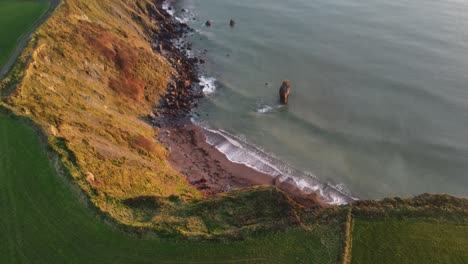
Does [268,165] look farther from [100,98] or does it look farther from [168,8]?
[168,8]

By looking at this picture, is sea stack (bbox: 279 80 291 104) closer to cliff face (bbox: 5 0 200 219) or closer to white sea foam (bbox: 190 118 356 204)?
white sea foam (bbox: 190 118 356 204)

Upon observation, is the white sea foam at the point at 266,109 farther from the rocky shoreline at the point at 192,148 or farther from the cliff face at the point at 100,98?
the cliff face at the point at 100,98

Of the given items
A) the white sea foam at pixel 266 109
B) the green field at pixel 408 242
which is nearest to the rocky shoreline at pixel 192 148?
the green field at pixel 408 242

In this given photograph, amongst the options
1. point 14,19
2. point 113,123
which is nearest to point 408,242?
point 113,123

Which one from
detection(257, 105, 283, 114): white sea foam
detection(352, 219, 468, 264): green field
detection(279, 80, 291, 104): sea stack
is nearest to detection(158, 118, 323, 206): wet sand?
detection(352, 219, 468, 264): green field

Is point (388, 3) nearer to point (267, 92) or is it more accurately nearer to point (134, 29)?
point (267, 92)

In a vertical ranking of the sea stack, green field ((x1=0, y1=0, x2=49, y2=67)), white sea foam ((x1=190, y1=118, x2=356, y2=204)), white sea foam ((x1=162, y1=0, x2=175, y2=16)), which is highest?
white sea foam ((x1=162, y1=0, x2=175, y2=16))
